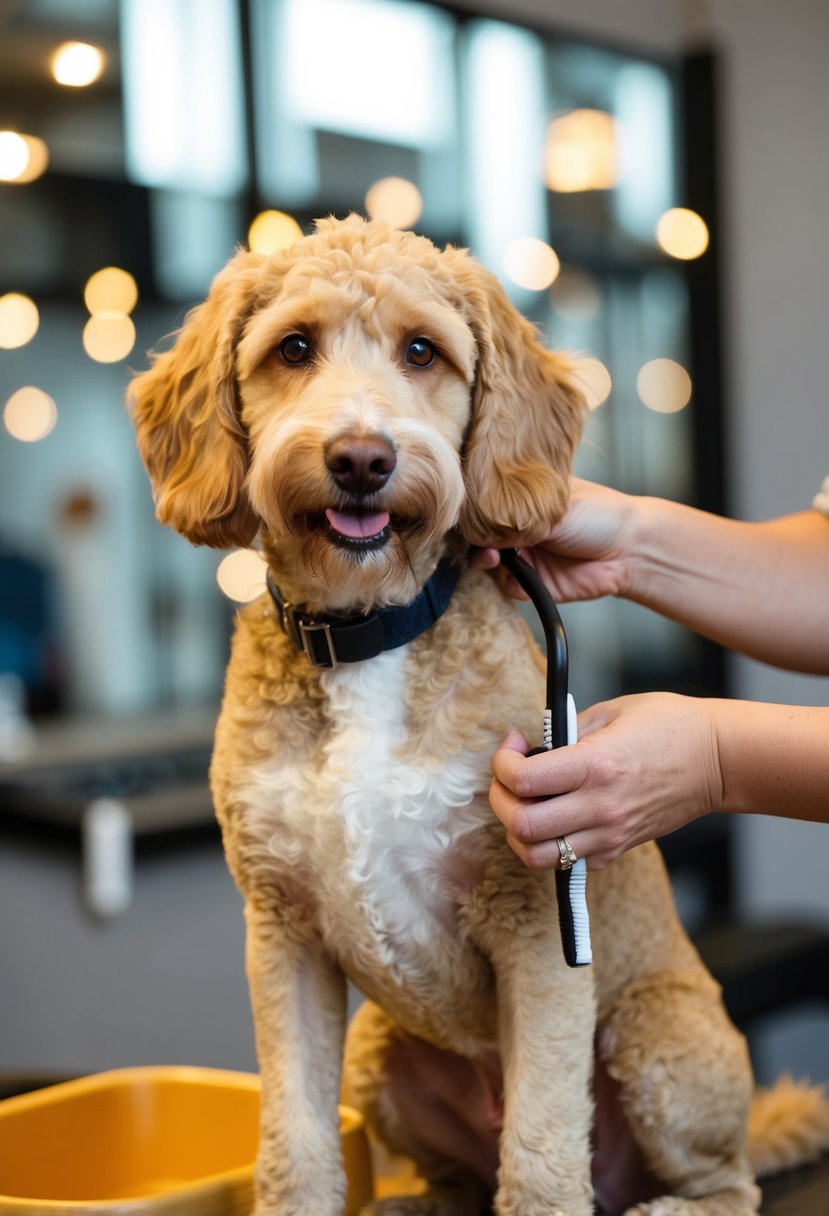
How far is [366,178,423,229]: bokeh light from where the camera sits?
360cm

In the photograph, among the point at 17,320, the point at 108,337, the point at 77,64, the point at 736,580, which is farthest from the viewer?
the point at 108,337

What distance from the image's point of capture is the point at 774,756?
1.10 meters

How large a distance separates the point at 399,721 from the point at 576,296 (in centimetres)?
326

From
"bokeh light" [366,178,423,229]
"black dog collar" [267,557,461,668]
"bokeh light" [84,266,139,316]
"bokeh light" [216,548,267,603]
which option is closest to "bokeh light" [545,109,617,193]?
"bokeh light" [366,178,423,229]

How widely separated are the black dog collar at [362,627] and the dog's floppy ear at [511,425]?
2.8 inches

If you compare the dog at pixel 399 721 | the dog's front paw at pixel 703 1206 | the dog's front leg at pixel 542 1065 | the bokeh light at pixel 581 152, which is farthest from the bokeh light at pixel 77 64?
the dog's front paw at pixel 703 1206

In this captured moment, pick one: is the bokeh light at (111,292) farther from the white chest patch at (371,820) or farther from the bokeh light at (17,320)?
the white chest patch at (371,820)

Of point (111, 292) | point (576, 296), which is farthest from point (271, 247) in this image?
point (576, 296)

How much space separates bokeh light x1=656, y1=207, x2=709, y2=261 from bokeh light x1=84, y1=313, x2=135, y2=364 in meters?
1.83

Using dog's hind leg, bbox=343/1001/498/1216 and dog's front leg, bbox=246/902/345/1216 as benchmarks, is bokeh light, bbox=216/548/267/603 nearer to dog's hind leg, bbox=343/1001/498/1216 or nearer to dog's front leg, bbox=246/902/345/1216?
dog's hind leg, bbox=343/1001/498/1216

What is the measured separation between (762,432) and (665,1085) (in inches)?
128

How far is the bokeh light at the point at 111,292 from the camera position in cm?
335

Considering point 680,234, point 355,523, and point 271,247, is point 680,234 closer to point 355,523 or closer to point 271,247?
point 271,247

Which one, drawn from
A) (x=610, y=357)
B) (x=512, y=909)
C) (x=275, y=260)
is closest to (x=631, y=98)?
(x=610, y=357)
